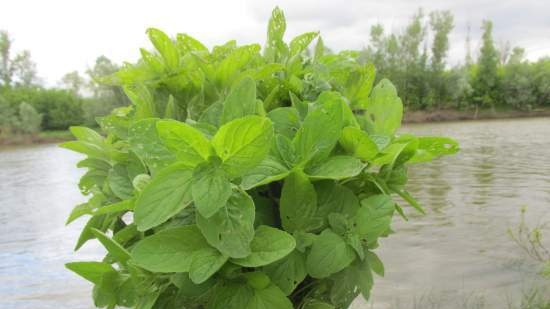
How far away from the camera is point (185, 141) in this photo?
457 millimetres

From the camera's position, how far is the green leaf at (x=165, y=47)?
655 millimetres

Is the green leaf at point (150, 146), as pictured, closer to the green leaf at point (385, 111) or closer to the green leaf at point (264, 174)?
the green leaf at point (264, 174)

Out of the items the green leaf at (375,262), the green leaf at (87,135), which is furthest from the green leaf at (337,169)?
the green leaf at (87,135)

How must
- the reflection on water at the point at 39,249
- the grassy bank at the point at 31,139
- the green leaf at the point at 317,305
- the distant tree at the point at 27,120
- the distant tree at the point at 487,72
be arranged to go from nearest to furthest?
the green leaf at the point at 317,305, the reflection on water at the point at 39,249, the grassy bank at the point at 31,139, the distant tree at the point at 27,120, the distant tree at the point at 487,72

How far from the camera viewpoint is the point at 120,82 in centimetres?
75

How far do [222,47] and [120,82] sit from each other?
0.68 feet

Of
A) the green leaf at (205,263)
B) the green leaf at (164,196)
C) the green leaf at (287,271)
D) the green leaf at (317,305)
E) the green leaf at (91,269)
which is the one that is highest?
the green leaf at (164,196)

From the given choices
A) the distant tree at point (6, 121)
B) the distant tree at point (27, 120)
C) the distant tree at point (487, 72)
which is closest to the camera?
the distant tree at point (6, 121)

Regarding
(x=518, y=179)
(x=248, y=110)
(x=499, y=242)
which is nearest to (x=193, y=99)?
(x=248, y=110)

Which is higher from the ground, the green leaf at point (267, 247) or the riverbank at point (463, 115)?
the green leaf at point (267, 247)

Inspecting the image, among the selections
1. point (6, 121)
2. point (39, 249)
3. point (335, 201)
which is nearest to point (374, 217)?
point (335, 201)

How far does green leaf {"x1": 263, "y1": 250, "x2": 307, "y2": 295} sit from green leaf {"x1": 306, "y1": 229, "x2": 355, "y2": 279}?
2 cm

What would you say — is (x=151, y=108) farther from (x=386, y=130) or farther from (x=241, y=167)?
(x=386, y=130)

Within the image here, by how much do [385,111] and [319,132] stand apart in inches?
8.5
